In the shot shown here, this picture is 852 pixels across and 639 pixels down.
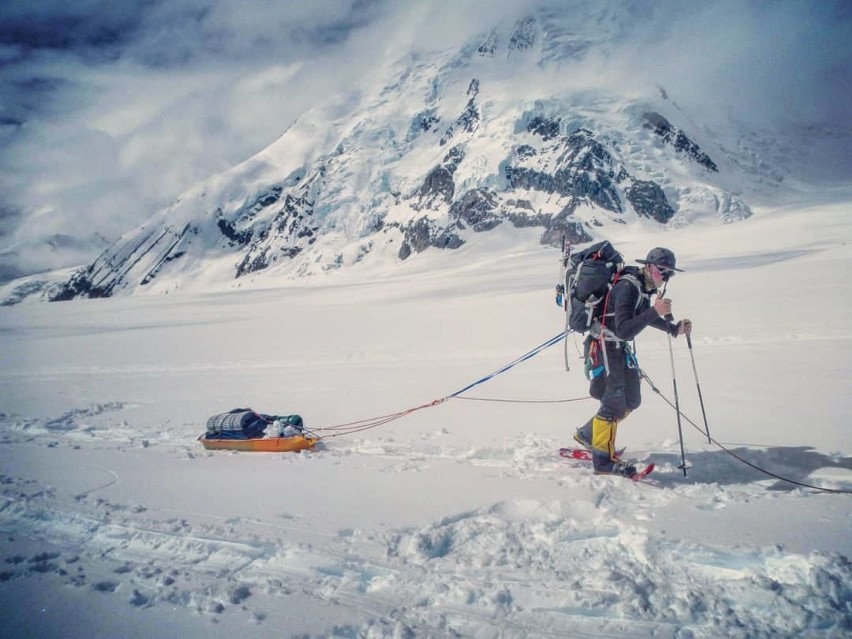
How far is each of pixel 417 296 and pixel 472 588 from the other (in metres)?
31.6

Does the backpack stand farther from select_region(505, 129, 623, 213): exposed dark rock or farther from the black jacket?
select_region(505, 129, 623, 213): exposed dark rock

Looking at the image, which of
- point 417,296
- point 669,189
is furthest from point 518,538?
point 669,189

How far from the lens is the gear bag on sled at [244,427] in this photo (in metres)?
6.46

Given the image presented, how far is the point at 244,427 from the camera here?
6.51m

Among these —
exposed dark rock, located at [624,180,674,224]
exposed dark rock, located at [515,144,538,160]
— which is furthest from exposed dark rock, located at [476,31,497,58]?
exposed dark rock, located at [624,180,674,224]

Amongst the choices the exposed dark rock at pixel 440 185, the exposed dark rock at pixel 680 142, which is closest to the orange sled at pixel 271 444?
the exposed dark rock at pixel 440 185

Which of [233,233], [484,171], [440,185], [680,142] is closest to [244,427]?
[484,171]

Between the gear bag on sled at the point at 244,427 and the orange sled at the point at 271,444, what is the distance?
0.28ft

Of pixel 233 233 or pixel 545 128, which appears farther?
pixel 233 233

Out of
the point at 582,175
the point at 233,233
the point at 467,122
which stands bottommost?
the point at 582,175

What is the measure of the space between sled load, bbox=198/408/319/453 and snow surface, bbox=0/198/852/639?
19 centimetres

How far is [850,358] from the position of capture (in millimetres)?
9266

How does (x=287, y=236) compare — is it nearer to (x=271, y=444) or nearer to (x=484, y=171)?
(x=484, y=171)

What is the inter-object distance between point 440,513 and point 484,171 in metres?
133
